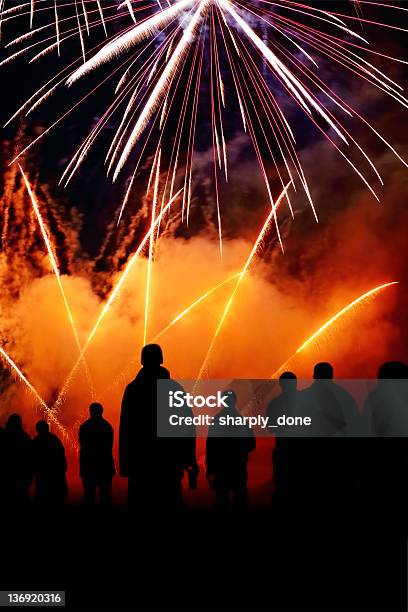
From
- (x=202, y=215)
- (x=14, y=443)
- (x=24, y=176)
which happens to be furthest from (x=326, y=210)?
(x=14, y=443)

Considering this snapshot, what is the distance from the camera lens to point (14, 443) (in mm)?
5148

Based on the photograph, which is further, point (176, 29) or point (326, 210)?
point (326, 210)

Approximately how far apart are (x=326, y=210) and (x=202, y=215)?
2.01m

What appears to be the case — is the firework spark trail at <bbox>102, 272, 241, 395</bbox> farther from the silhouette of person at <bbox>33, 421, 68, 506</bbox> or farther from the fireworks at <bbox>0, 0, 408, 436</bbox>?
the silhouette of person at <bbox>33, 421, 68, 506</bbox>

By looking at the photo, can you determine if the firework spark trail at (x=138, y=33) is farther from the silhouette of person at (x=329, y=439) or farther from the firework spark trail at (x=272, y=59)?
the silhouette of person at (x=329, y=439)

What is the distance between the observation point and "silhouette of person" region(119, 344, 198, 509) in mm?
3445

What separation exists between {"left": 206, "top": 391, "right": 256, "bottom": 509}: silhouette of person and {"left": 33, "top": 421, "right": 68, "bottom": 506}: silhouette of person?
1.61 m

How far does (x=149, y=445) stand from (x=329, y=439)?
1152mm

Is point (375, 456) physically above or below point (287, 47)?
below

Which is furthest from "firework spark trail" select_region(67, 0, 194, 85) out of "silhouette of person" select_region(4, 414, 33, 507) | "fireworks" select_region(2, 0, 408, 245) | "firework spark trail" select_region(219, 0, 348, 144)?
"silhouette of person" select_region(4, 414, 33, 507)

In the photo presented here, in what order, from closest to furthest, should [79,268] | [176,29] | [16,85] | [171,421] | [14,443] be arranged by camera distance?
[171,421] < [14,443] < [176,29] < [16,85] < [79,268]

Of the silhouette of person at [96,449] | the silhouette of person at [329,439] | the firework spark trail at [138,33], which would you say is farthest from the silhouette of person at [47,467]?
the firework spark trail at [138,33]

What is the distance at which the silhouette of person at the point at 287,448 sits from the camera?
3729 mm

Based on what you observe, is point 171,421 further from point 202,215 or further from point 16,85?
point 16,85
